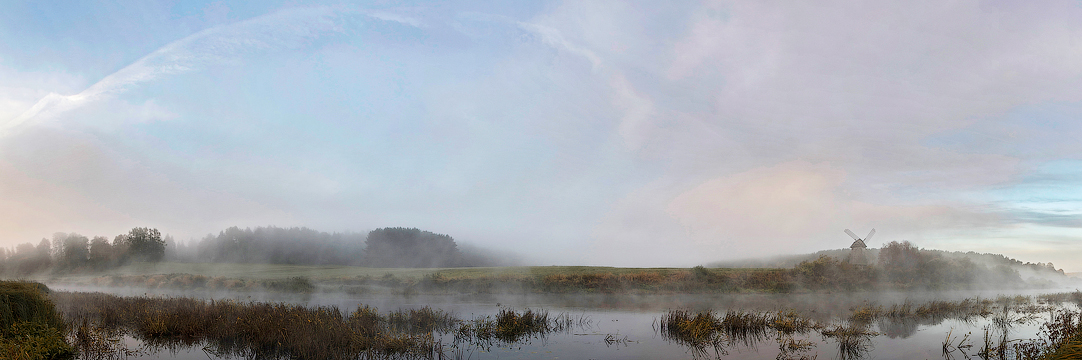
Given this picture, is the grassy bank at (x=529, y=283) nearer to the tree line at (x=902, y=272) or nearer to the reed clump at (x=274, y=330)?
the tree line at (x=902, y=272)

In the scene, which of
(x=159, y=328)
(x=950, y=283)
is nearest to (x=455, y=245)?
(x=950, y=283)

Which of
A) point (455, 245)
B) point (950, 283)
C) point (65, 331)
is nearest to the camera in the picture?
point (65, 331)

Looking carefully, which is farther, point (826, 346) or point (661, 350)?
point (826, 346)

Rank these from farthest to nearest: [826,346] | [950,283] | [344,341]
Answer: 1. [950,283]
2. [826,346]
3. [344,341]

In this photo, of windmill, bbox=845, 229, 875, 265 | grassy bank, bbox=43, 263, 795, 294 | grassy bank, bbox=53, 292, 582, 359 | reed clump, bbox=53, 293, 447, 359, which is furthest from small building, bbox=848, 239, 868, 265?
reed clump, bbox=53, 293, 447, 359

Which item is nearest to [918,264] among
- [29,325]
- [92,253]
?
[29,325]

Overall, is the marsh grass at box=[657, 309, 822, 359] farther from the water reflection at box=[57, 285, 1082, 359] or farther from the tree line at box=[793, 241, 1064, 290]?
the tree line at box=[793, 241, 1064, 290]

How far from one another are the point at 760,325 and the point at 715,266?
33740 millimetres

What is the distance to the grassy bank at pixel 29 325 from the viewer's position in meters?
14.0

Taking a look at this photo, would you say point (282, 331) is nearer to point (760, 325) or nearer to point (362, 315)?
point (362, 315)

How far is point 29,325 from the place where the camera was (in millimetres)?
15320

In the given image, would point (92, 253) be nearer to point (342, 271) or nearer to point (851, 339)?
point (342, 271)

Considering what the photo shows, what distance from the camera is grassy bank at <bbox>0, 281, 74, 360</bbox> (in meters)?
14.0

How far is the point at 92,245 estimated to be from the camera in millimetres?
70625
